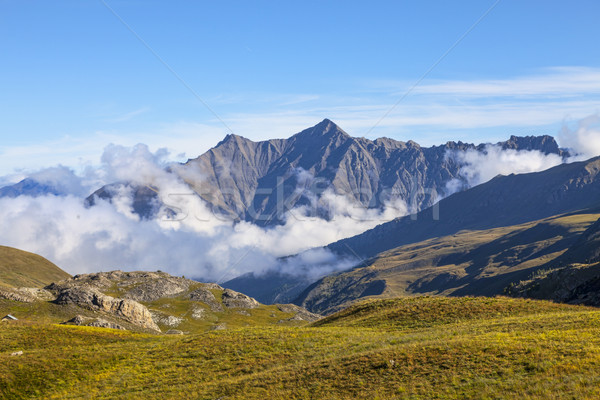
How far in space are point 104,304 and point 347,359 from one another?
11789 centimetres

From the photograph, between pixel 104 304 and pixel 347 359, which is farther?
pixel 104 304

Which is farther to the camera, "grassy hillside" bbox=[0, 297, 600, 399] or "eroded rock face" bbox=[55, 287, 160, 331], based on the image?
"eroded rock face" bbox=[55, 287, 160, 331]

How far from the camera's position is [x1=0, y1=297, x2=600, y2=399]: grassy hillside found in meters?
36.7

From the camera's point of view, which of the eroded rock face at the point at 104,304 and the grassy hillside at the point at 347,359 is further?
the eroded rock face at the point at 104,304

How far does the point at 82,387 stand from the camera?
52094 mm

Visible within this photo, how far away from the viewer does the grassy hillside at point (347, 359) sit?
3669cm

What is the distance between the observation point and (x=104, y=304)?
5738 inches

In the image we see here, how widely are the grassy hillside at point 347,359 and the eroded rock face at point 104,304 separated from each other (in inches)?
2597

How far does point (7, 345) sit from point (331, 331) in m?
44.4

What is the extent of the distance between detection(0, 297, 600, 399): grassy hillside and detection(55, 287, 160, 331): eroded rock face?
216 feet

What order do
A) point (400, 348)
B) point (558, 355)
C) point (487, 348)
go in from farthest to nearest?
1. point (400, 348)
2. point (487, 348)
3. point (558, 355)

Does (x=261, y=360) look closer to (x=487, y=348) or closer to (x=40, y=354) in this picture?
(x=487, y=348)

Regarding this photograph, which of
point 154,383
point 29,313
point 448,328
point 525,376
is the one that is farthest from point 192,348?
point 29,313

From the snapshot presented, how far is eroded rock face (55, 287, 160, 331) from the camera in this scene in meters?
143
